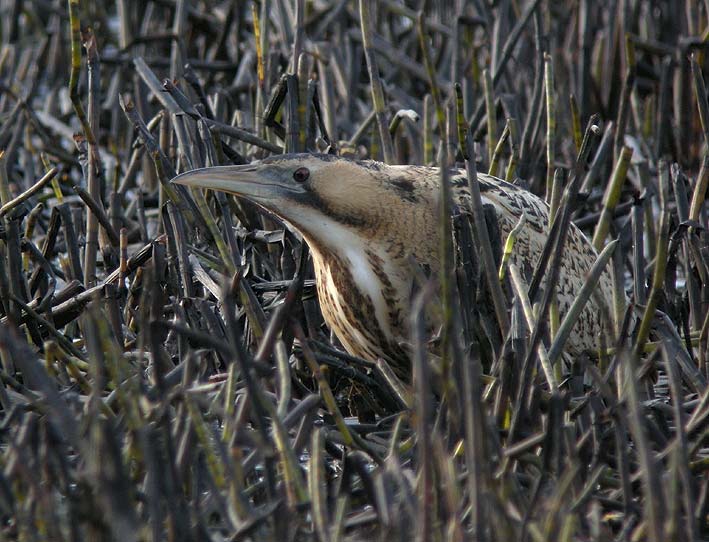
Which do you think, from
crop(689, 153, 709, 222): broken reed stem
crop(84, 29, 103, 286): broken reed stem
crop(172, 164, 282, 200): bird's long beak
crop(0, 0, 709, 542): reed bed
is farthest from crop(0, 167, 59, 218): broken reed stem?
crop(689, 153, 709, 222): broken reed stem

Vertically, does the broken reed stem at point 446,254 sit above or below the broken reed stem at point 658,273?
above

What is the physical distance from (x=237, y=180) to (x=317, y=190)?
0.21 metres

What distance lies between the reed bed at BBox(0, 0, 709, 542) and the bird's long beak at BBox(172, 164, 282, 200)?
0.44 feet

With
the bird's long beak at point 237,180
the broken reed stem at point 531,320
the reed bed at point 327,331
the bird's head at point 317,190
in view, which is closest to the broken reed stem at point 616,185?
the reed bed at point 327,331

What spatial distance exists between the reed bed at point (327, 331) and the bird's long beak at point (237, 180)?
13cm

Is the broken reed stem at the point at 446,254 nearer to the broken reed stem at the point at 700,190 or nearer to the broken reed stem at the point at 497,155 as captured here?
the broken reed stem at the point at 700,190

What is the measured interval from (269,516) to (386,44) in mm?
4119

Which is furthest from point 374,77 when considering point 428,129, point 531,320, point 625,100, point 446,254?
point 446,254

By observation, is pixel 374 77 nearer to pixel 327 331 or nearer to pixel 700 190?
pixel 327 331

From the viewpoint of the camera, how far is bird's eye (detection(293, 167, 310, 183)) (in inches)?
125

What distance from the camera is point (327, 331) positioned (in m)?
3.81

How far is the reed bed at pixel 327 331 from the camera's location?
204cm

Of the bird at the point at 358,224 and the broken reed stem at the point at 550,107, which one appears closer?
the bird at the point at 358,224

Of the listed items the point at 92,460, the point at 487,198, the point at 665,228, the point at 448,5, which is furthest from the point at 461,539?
the point at 448,5
